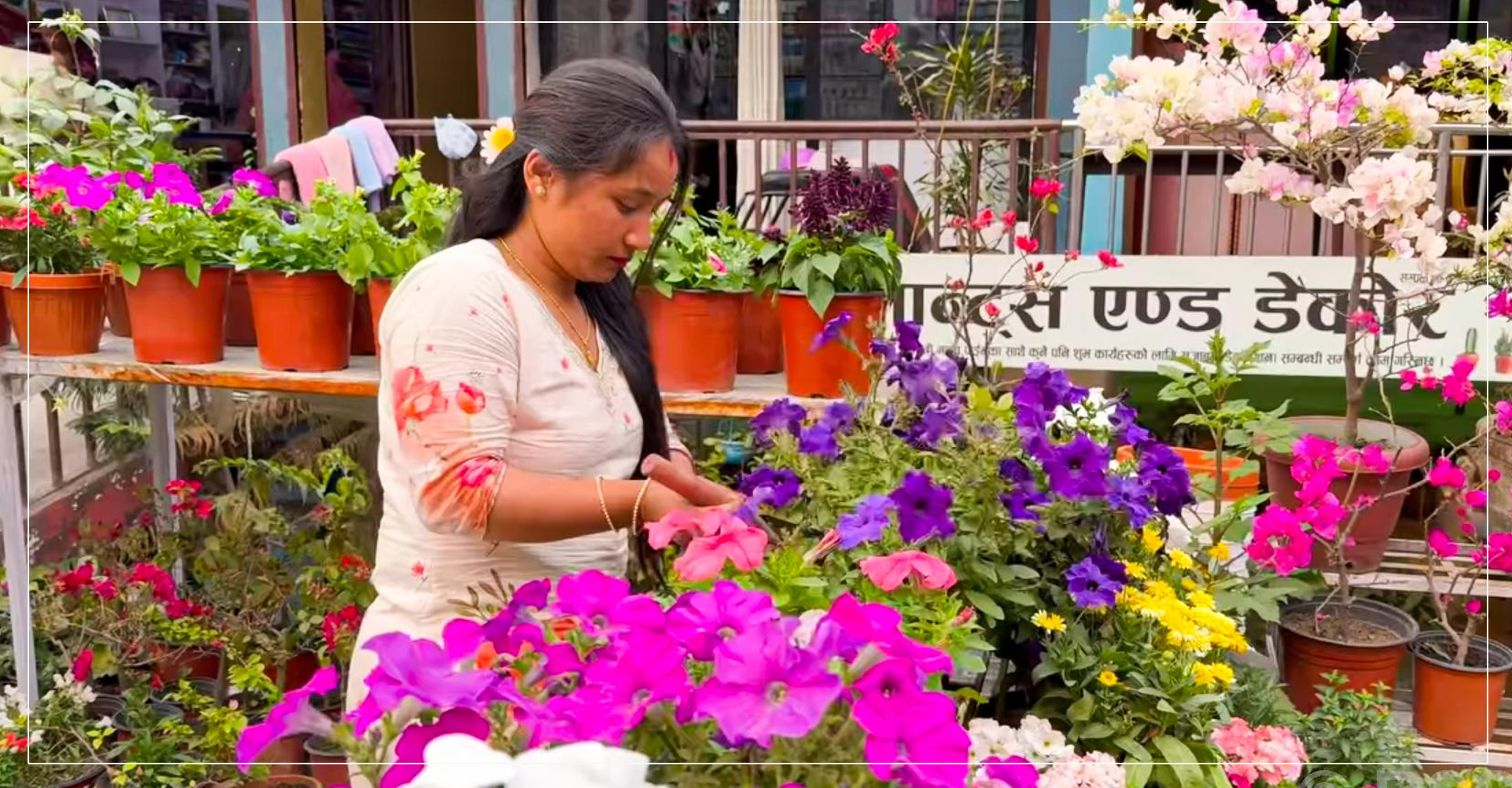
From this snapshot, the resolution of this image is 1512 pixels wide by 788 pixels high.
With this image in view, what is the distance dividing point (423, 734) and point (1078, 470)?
806 mm

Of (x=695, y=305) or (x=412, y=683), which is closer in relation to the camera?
(x=412, y=683)

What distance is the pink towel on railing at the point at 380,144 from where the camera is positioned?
8.66ft

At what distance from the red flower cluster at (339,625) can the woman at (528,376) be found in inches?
46.3

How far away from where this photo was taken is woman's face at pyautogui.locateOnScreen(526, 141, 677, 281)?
1.17 m

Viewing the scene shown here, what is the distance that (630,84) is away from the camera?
1.16 meters

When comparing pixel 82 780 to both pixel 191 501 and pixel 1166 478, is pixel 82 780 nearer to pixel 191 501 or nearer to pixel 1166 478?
pixel 191 501

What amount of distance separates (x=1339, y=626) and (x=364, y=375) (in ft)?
6.31

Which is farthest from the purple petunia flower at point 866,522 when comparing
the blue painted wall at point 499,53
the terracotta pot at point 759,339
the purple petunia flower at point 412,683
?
the terracotta pot at point 759,339

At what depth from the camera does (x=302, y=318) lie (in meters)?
2.35

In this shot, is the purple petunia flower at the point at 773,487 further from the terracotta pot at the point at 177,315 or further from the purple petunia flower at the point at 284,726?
the terracotta pot at the point at 177,315

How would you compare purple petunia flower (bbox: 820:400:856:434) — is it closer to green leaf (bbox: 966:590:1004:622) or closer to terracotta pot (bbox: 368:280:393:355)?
green leaf (bbox: 966:590:1004:622)

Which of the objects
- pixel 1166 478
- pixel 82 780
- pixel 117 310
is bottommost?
pixel 82 780

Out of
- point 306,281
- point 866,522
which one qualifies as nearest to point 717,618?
point 866,522

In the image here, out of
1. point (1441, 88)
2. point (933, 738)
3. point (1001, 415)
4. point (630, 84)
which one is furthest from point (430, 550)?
point (1441, 88)
